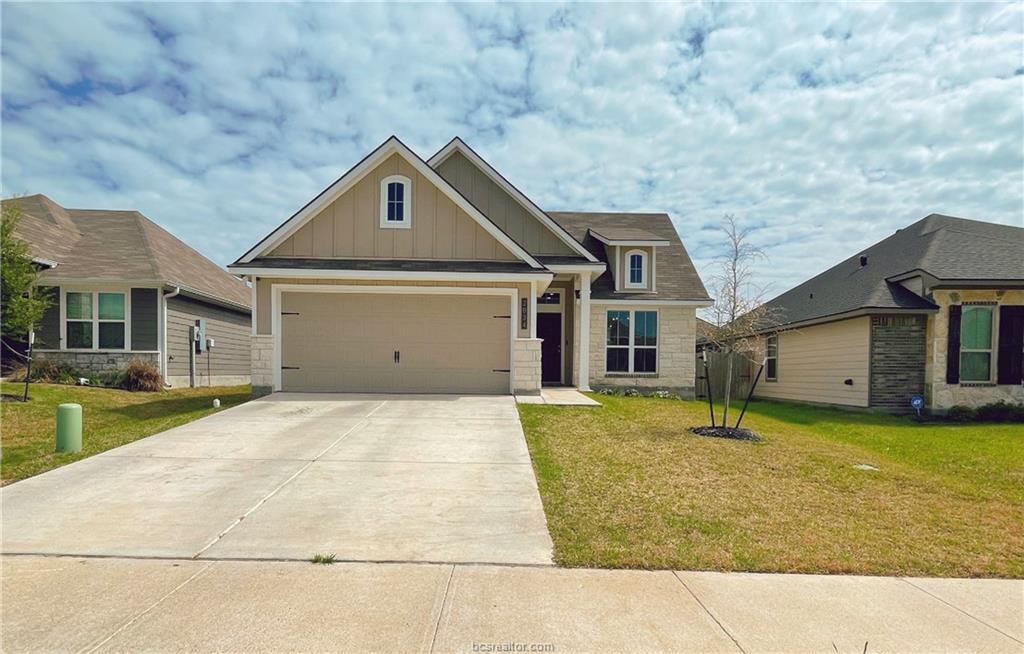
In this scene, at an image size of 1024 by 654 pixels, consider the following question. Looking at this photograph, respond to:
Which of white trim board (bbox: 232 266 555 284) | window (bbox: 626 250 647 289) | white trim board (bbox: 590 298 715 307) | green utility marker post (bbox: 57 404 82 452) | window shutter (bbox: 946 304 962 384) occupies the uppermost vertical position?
window (bbox: 626 250 647 289)

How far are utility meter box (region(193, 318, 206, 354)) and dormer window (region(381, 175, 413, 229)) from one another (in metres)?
8.78

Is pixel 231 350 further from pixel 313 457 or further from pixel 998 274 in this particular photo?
pixel 998 274

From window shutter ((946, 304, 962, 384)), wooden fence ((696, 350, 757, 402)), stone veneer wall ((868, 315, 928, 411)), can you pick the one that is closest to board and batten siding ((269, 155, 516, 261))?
stone veneer wall ((868, 315, 928, 411))

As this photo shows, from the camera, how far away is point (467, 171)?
15992 millimetres

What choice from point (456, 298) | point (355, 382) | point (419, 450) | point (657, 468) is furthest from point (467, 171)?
point (657, 468)

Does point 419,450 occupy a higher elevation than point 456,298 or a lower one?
lower

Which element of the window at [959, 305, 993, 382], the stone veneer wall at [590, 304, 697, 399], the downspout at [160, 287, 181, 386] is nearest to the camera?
the window at [959, 305, 993, 382]

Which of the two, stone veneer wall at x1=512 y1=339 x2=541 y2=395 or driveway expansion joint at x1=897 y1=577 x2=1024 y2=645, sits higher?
stone veneer wall at x1=512 y1=339 x2=541 y2=395

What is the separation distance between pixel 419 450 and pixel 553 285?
9635mm

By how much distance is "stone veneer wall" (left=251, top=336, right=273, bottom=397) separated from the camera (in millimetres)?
12156

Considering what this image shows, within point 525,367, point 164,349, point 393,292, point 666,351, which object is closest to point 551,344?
point 666,351

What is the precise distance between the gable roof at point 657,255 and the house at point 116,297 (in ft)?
39.7

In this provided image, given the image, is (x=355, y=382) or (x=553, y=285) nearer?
(x=355, y=382)

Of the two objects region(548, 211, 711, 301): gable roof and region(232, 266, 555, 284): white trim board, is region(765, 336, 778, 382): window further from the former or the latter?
region(232, 266, 555, 284): white trim board
